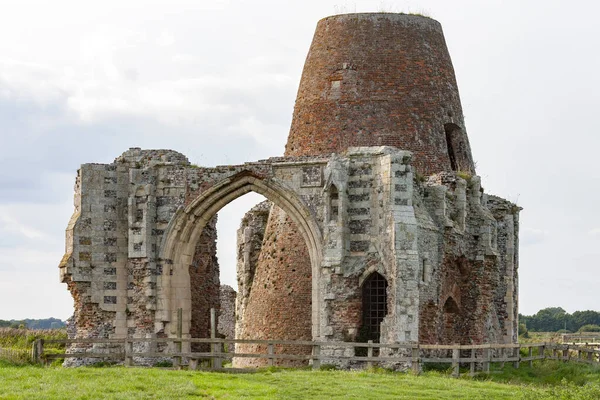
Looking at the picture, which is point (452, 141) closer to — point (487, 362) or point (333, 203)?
point (333, 203)

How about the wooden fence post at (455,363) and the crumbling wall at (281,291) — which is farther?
the crumbling wall at (281,291)

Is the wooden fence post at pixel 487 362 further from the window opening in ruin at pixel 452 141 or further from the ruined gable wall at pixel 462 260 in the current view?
the window opening in ruin at pixel 452 141

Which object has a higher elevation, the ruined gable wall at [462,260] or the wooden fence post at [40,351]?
the ruined gable wall at [462,260]

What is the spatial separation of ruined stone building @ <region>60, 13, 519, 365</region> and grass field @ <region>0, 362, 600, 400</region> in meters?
3.27

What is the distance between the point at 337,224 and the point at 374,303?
2.23 meters

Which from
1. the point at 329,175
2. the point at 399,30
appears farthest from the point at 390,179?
the point at 399,30

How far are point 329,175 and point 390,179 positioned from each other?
1598 mm

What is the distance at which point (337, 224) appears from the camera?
3400 cm

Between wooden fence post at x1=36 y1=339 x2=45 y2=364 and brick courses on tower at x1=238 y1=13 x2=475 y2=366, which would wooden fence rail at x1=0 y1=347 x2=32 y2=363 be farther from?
brick courses on tower at x1=238 y1=13 x2=475 y2=366

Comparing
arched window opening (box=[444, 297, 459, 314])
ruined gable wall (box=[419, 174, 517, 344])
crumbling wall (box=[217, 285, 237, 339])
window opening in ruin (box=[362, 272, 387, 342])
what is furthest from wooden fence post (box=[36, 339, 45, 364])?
crumbling wall (box=[217, 285, 237, 339])

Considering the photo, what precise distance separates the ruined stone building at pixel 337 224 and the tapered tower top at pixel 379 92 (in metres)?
0.04

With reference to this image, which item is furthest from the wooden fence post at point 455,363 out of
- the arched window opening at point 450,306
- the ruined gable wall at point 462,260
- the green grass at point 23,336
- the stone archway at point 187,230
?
the green grass at point 23,336

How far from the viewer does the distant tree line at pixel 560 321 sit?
105125mm

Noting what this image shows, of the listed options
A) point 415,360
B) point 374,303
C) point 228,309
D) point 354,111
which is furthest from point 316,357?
point 228,309
